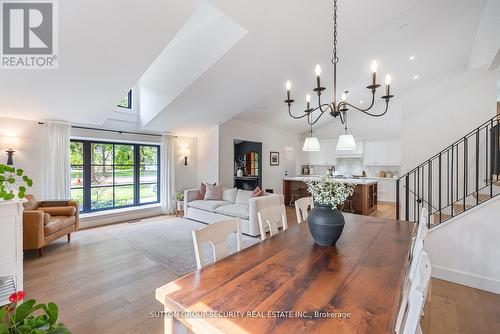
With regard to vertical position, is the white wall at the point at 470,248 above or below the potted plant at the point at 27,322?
below

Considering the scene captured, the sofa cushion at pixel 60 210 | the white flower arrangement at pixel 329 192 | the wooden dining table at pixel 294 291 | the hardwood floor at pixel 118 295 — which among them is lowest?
the hardwood floor at pixel 118 295

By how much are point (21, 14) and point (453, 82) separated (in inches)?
280

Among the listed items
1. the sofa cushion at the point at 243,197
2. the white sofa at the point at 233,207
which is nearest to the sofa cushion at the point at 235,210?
the white sofa at the point at 233,207

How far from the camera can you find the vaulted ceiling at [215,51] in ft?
9.08

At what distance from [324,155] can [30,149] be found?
831 cm

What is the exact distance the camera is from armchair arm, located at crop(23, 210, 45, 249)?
3197 millimetres

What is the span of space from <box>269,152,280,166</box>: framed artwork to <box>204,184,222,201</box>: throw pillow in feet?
8.78

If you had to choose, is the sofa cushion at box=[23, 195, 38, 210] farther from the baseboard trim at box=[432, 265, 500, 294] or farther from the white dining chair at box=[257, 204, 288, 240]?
the baseboard trim at box=[432, 265, 500, 294]

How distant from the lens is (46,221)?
3.42m

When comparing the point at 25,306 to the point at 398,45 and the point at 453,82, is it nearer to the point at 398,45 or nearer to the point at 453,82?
the point at 398,45

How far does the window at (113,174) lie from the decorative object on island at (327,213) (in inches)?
209

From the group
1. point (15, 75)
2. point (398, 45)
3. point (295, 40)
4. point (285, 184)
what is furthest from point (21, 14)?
point (285, 184)

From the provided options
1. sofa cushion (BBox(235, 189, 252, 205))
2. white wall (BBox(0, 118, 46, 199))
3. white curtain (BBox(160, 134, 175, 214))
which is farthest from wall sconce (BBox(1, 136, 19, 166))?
sofa cushion (BBox(235, 189, 252, 205))

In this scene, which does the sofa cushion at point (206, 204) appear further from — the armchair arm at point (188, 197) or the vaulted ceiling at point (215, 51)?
→ the vaulted ceiling at point (215, 51)
